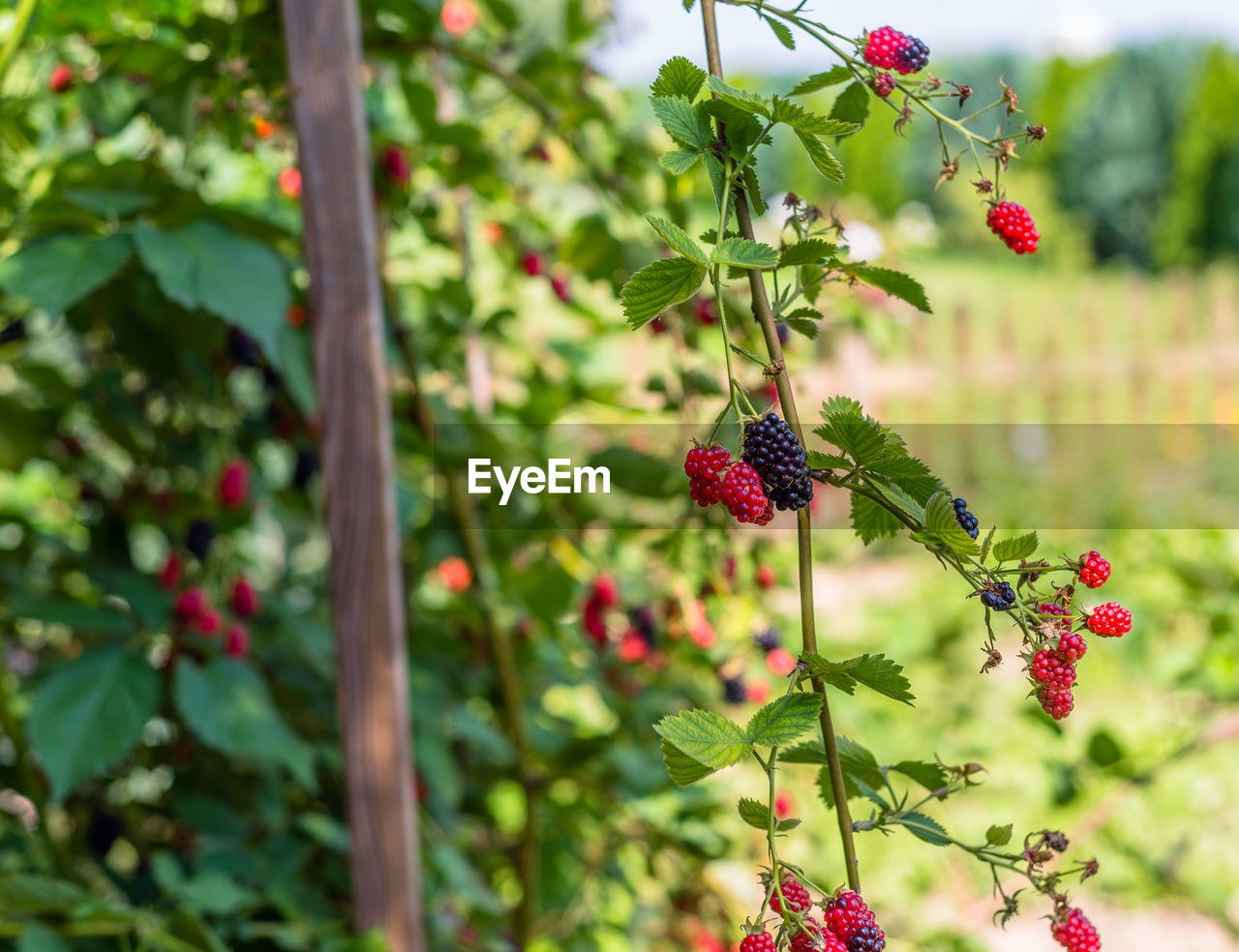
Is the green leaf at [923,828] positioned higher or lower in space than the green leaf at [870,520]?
lower

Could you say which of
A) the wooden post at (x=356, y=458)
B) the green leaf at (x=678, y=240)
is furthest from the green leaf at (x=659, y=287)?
the wooden post at (x=356, y=458)

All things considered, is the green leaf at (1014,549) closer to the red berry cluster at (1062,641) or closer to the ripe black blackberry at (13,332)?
the red berry cluster at (1062,641)

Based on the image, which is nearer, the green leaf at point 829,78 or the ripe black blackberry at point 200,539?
the green leaf at point 829,78

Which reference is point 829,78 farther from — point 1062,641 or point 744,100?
point 1062,641

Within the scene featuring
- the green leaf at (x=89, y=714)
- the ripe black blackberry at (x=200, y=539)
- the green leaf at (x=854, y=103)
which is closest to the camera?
the green leaf at (x=854, y=103)

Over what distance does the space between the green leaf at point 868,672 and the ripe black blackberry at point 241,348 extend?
796 millimetres

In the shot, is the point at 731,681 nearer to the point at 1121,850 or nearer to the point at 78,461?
the point at 1121,850

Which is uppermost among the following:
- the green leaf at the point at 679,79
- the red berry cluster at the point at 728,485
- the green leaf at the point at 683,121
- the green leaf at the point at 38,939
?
the green leaf at the point at 679,79

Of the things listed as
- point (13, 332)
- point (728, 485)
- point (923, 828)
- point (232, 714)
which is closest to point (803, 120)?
point (728, 485)

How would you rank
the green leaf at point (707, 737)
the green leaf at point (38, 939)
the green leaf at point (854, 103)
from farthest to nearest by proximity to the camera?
1. the green leaf at point (38, 939)
2. the green leaf at point (854, 103)
3. the green leaf at point (707, 737)

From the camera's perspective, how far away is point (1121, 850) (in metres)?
1.29

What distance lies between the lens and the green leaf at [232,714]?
851 mm

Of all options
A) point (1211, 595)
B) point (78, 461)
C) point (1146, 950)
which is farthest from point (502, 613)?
point (1146, 950)

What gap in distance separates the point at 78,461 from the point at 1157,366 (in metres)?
7.30
